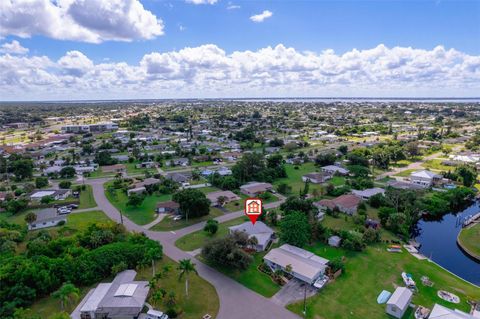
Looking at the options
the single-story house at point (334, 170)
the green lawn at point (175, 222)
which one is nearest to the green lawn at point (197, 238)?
the green lawn at point (175, 222)

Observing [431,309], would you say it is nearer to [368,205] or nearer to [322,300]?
[322,300]

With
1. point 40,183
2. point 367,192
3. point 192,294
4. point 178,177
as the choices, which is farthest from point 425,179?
point 40,183

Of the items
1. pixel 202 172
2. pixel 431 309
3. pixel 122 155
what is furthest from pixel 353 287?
pixel 122 155

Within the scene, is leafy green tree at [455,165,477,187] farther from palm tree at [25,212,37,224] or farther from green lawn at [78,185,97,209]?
palm tree at [25,212,37,224]

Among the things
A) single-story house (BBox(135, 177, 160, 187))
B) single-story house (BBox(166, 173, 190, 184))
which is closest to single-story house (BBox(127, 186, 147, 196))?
single-story house (BBox(135, 177, 160, 187))

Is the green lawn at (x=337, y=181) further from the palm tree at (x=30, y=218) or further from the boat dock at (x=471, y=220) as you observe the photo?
the palm tree at (x=30, y=218)

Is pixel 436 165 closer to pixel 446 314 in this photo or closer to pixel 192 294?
pixel 446 314
